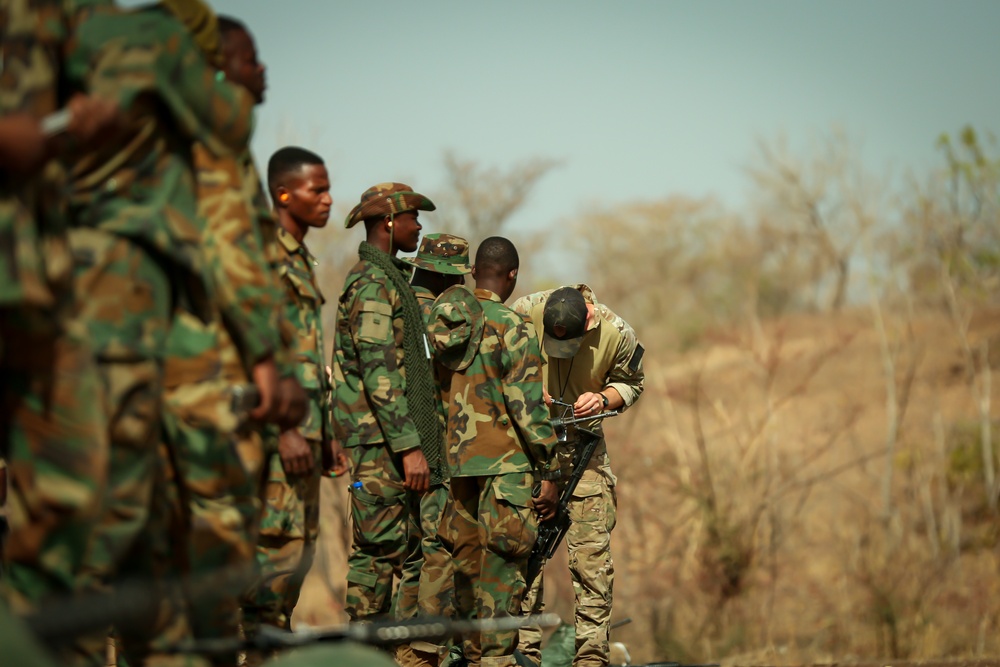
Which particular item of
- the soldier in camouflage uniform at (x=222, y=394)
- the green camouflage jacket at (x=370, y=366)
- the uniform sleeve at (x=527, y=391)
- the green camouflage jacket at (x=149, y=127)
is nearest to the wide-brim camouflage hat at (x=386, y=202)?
the green camouflage jacket at (x=370, y=366)

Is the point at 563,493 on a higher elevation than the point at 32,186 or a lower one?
lower

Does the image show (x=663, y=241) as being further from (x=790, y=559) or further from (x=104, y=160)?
(x=104, y=160)

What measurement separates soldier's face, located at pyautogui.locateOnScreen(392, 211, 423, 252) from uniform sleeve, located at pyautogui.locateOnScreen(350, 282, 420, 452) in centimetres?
44

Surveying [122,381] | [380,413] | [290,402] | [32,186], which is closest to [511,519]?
[380,413]

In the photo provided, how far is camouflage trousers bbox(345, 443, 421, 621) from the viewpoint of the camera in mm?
5984

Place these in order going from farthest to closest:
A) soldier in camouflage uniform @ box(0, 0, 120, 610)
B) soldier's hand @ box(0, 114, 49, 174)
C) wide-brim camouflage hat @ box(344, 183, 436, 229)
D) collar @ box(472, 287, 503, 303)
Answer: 1. collar @ box(472, 287, 503, 303)
2. wide-brim camouflage hat @ box(344, 183, 436, 229)
3. soldier in camouflage uniform @ box(0, 0, 120, 610)
4. soldier's hand @ box(0, 114, 49, 174)

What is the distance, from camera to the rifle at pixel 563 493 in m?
6.86

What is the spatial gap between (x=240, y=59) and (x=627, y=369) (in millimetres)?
3658

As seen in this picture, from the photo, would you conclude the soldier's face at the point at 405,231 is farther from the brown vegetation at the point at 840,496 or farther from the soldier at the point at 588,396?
the brown vegetation at the point at 840,496

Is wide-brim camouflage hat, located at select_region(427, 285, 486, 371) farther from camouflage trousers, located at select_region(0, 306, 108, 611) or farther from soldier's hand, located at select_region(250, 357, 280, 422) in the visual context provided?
camouflage trousers, located at select_region(0, 306, 108, 611)

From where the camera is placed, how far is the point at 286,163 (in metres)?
5.37

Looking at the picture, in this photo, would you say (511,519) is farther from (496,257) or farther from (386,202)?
(386,202)

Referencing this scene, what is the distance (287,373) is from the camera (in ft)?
12.2

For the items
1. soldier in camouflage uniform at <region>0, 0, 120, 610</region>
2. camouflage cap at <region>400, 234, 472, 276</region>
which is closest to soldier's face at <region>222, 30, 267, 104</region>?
soldier in camouflage uniform at <region>0, 0, 120, 610</region>
